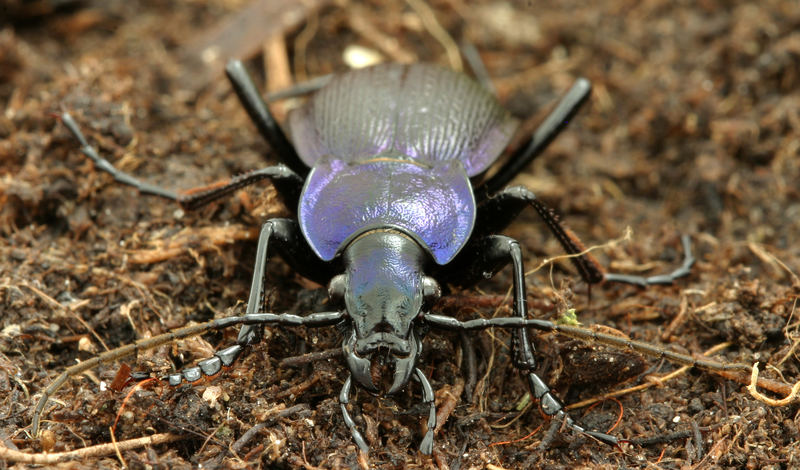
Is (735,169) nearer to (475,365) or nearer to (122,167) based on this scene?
(475,365)

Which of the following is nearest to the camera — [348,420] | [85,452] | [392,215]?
[85,452]

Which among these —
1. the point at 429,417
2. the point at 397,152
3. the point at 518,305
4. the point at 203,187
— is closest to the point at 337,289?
the point at 429,417

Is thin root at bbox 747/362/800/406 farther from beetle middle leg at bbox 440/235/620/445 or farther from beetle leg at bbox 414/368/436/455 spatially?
beetle leg at bbox 414/368/436/455

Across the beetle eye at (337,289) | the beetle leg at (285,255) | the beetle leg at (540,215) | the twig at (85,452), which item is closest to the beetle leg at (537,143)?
the beetle leg at (540,215)

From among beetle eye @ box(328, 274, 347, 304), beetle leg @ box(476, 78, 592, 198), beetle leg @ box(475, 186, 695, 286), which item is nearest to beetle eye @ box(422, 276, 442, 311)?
beetle eye @ box(328, 274, 347, 304)

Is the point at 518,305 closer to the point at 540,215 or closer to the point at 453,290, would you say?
the point at 453,290

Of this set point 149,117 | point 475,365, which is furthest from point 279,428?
point 149,117
